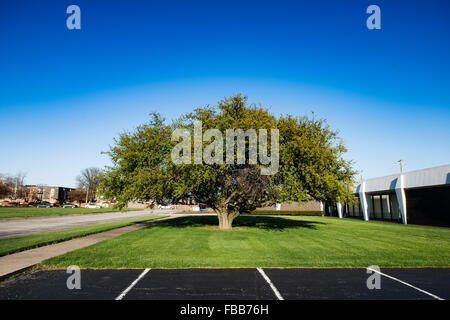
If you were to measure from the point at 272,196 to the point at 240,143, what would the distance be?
4.56m

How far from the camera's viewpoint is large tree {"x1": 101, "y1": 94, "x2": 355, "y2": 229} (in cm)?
1655

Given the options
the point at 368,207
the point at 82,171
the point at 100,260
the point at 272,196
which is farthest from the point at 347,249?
the point at 82,171

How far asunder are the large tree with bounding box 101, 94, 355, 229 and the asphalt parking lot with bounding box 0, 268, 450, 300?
837cm

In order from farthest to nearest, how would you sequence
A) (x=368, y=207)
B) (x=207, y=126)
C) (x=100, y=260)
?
(x=368, y=207)
(x=207, y=126)
(x=100, y=260)

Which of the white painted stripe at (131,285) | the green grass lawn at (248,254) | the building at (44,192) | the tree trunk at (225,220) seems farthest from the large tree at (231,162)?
the building at (44,192)

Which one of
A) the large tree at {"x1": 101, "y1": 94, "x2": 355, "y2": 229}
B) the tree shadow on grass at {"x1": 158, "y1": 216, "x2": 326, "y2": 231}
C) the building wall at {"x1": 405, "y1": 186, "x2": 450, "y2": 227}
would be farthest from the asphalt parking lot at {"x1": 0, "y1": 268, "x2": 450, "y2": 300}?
the building wall at {"x1": 405, "y1": 186, "x2": 450, "y2": 227}

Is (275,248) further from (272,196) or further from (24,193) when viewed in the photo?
(24,193)

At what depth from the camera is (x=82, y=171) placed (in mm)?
112312

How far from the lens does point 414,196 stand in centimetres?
2931

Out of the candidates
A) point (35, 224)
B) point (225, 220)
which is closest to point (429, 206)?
point (225, 220)

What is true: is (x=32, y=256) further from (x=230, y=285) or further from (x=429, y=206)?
(x=429, y=206)

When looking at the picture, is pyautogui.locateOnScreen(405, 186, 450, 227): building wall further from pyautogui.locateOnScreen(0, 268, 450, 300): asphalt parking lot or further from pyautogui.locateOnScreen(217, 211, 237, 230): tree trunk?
pyautogui.locateOnScreen(0, 268, 450, 300): asphalt parking lot

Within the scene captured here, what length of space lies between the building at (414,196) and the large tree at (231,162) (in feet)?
43.4

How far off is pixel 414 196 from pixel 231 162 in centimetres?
2503
